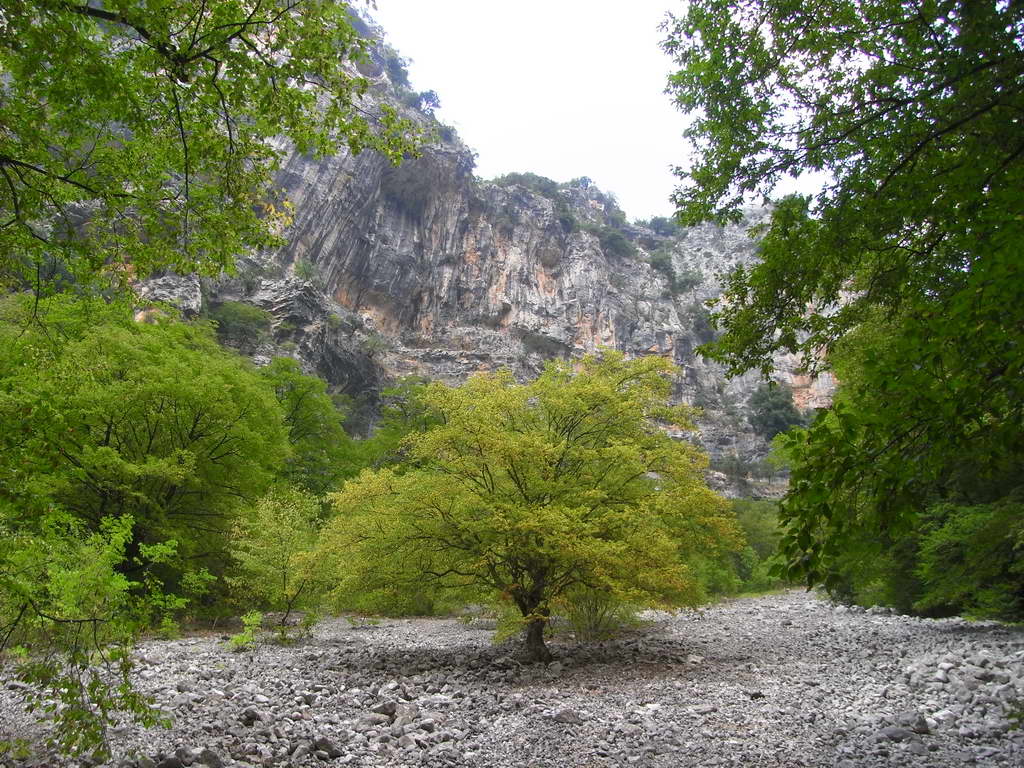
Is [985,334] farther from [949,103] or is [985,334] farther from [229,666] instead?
[229,666]

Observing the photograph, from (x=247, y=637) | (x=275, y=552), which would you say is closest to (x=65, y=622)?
(x=247, y=637)

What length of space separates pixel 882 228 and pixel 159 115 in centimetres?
539

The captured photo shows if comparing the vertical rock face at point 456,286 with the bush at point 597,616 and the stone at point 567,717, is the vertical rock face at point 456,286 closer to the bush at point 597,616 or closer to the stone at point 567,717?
the bush at point 597,616


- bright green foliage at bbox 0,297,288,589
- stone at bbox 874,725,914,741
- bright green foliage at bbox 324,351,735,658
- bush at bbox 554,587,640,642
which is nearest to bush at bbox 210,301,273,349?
bright green foliage at bbox 0,297,288,589

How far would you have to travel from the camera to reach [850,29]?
4957mm

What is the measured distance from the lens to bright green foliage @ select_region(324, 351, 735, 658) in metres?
9.49

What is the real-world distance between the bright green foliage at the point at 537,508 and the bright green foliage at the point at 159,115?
611 centimetres

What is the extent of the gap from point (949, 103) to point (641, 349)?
62507mm

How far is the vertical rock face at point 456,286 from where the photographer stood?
4609cm

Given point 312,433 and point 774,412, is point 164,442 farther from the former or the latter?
point 774,412

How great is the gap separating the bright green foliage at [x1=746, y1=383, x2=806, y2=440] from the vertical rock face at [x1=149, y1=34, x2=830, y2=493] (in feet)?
12.9

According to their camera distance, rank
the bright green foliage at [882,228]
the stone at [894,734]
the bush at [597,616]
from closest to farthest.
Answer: the bright green foliage at [882,228]
the stone at [894,734]
the bush at [597,616]

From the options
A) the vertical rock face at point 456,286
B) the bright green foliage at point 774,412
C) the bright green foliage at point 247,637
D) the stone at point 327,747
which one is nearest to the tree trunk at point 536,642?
the bright green foliage at point 247,637

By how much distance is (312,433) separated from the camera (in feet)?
78.4
